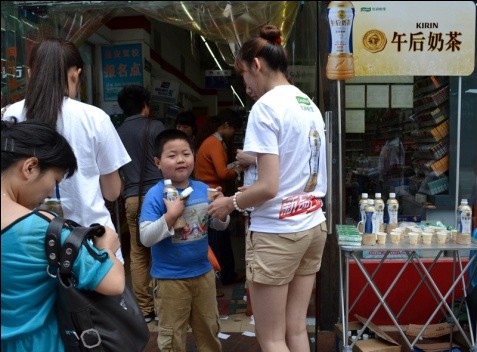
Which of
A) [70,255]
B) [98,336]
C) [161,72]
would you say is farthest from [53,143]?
[161,72]

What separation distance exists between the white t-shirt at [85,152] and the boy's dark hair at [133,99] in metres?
1.90

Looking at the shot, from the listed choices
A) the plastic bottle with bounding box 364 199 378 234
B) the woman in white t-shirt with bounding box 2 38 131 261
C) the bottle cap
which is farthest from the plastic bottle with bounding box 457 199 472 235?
the woman in white t-shirt with bounding box 2 38 131 261

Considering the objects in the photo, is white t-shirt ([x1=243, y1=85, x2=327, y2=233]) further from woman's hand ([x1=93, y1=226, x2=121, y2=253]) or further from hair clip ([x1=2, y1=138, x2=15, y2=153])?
hair clip ([x1=2, y1=138, x2=15, y2=153])

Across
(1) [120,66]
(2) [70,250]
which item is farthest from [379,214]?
(1) [120,66]

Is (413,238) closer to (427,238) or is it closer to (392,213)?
(427,238)

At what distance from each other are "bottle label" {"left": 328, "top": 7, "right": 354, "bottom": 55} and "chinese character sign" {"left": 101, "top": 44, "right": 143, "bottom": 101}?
3.51 metres

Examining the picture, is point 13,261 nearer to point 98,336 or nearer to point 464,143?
point 98,336

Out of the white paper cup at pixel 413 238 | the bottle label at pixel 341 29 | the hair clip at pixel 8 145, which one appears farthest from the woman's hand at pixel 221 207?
the bottle label at pixel 341 29

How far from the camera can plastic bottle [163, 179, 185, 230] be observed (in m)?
2.60

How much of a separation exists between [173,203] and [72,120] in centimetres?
66

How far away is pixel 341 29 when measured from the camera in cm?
340

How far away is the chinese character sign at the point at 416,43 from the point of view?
355 centimetres

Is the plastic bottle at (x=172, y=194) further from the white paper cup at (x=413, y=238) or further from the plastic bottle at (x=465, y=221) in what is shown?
the plastic bottle at (x=465, y=221)

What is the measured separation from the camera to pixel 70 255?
1548 mm
